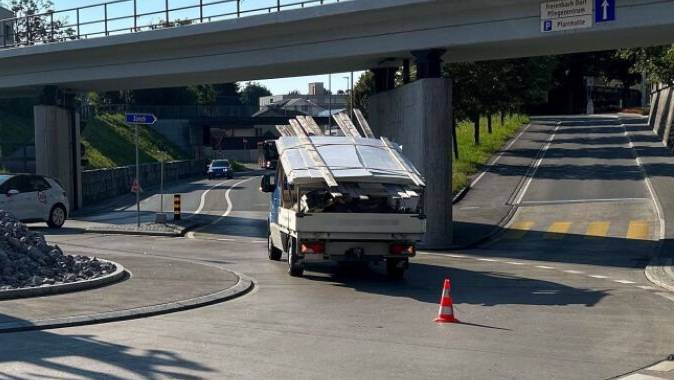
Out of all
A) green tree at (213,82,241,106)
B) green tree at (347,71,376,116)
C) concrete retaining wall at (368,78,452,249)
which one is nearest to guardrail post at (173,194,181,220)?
concrete retaining wall at (368,78,452,249)

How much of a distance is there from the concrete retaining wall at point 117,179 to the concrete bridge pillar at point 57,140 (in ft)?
14.3

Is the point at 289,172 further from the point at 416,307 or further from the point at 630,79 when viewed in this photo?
the point at 630,79

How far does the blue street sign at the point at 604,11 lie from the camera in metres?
20.3

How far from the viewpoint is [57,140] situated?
37.0 m

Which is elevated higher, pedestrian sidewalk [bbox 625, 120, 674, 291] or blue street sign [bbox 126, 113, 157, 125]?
blue street sign [bbox 126, 113, 157, 125]

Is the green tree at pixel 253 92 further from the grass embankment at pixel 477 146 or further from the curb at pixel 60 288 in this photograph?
the curb at pixel 60 288

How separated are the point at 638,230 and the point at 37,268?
60.6 feet

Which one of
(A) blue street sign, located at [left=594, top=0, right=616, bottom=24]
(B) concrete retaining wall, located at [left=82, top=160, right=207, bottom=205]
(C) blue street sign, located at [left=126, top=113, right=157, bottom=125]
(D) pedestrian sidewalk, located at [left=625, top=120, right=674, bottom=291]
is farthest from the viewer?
(B) concrete retaining wall, located at [left=82, top=160, right=207, bottom=205]

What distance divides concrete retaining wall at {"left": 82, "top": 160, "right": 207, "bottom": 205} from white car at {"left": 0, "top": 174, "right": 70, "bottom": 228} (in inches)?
532

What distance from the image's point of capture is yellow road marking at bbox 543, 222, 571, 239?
27077 mm

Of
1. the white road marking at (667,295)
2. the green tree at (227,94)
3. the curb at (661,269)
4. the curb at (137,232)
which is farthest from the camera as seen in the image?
the green tree at (227,94)

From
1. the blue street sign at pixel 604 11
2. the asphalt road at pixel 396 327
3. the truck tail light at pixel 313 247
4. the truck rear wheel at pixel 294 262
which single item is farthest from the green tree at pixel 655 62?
the truck tail light at pixel 313 247

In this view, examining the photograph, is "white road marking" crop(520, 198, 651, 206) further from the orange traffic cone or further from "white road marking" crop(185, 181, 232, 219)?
the orange traffic cone

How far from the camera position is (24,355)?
9.42 metres
